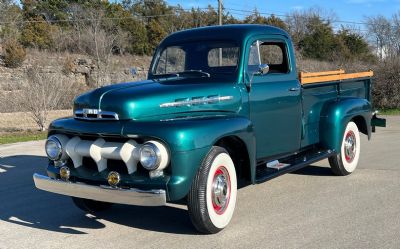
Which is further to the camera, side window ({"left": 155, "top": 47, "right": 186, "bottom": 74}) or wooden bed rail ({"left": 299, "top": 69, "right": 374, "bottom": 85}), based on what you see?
wooden bed rail ({"left": 299, "top": 69, "right": 374, "bottom": 85})

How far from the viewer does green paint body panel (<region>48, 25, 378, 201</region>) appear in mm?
4465

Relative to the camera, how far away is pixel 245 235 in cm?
478

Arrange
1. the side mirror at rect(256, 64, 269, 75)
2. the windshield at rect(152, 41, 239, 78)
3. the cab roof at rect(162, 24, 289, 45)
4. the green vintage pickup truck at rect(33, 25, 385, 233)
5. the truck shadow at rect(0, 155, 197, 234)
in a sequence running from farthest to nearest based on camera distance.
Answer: the cab roof at rect(162, 24, 289, 45) < the windshield at rect(152, 41, 239, 78) < the side mirror at rect(256, 64, 269, 75) < the truck shadow at rect(0, 155, 197, 234) < the green vintage pickup truck at rect(33, 25, 385, 233)

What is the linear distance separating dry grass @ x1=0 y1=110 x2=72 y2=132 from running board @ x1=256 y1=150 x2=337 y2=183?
11076mm

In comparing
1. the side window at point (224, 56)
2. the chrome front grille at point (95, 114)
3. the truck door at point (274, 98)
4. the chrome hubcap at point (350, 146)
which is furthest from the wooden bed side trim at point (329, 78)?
the chrome front grille at point (95, 114)

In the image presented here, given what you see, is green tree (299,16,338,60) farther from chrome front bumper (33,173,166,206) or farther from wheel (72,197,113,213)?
chrome front bumper (33,173,166,206)

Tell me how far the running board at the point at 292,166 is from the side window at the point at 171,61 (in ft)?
5.11

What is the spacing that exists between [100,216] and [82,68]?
3111 centimetres

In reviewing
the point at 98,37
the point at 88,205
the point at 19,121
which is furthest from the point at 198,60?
the point at 98,37

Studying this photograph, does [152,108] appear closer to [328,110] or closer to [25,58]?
[328,110]

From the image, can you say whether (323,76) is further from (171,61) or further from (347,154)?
(171,61)

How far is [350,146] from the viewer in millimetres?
7430

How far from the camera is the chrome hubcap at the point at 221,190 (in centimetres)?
478

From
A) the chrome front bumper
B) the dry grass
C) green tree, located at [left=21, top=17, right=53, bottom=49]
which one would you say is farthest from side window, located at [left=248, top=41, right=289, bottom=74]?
green tree, located at [left=21, top=17, right=53, bottom=49]
